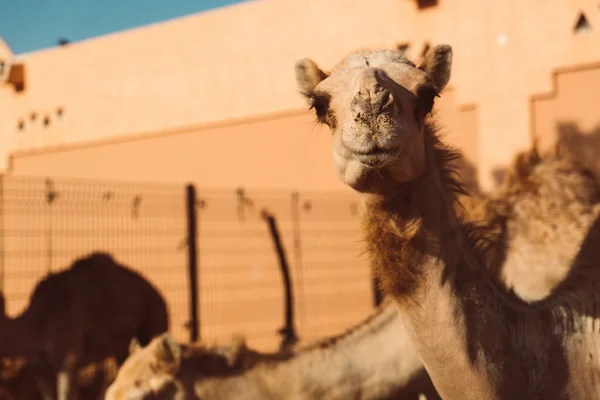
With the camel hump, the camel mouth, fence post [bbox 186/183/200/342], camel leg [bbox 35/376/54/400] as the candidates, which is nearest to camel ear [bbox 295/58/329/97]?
the camel mouth

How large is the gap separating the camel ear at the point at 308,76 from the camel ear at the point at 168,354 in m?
1.81

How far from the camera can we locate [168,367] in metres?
4.66

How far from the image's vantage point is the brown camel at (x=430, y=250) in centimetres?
291

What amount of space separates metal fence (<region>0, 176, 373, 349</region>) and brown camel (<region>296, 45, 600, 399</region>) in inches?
294

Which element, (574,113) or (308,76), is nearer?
(308,76)

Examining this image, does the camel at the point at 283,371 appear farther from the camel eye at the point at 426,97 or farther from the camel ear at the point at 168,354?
the camel eye at the point at 426,97

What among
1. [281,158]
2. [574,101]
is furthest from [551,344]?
[281,158]

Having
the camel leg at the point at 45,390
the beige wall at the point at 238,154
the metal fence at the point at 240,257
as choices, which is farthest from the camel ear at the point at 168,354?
the beige wall at the point at 238,154

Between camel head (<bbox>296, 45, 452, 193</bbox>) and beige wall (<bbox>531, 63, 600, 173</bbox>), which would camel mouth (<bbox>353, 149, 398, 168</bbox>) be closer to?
camel head (<bbox>296, 45, 452, 193</bbox>)

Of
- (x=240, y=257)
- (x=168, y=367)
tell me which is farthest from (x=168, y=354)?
(x=240, y=257)

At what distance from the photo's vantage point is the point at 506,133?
10.9 metres

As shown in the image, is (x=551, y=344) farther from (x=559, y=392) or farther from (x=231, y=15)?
(x=231, y=15)

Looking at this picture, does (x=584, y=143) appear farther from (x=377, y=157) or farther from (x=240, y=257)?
(x=377, y=157)

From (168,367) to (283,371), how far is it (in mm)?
598
